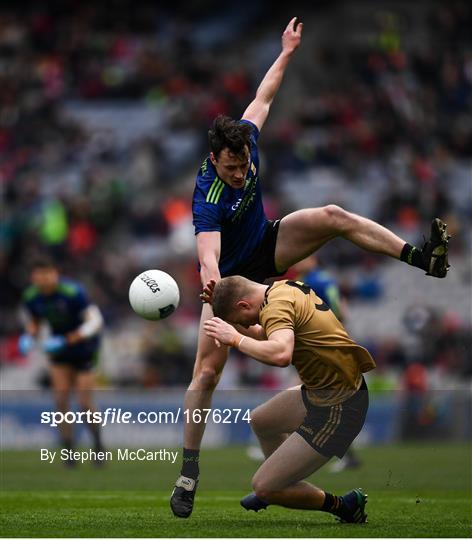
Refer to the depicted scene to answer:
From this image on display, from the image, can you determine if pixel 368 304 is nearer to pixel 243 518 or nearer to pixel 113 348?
pixel 113 348

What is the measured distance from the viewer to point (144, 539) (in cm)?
741

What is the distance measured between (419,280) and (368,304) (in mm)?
1089

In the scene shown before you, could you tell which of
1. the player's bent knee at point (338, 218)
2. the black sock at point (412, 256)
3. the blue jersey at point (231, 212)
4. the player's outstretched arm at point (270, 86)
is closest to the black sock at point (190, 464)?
the blue jersey at point (231, 212)

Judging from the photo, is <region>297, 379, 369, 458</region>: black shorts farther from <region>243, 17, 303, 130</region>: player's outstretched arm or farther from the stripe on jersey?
<region>243, 17, 303, 130</region>: player's outstretched arm

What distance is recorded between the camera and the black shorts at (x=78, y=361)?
15.3 meters

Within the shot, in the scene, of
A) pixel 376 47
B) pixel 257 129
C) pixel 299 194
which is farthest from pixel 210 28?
pixel 257 129

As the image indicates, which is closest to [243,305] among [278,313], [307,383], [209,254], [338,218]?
[278,313]

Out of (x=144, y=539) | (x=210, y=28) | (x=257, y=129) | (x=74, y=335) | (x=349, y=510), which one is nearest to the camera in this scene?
(x=144, y=539)

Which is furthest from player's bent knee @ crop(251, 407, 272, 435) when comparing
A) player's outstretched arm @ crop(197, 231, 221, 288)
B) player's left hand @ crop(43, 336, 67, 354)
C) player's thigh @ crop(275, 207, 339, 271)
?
player's left hand @ crop(43, 336, 67, 354)

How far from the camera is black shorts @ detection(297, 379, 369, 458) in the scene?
26.5 ft

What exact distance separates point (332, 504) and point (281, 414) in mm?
699

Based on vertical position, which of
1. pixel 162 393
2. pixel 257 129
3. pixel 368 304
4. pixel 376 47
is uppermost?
Answer: pixel 376 47

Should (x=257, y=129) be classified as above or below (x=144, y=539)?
above

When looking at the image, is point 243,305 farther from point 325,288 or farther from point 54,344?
point 54,344
